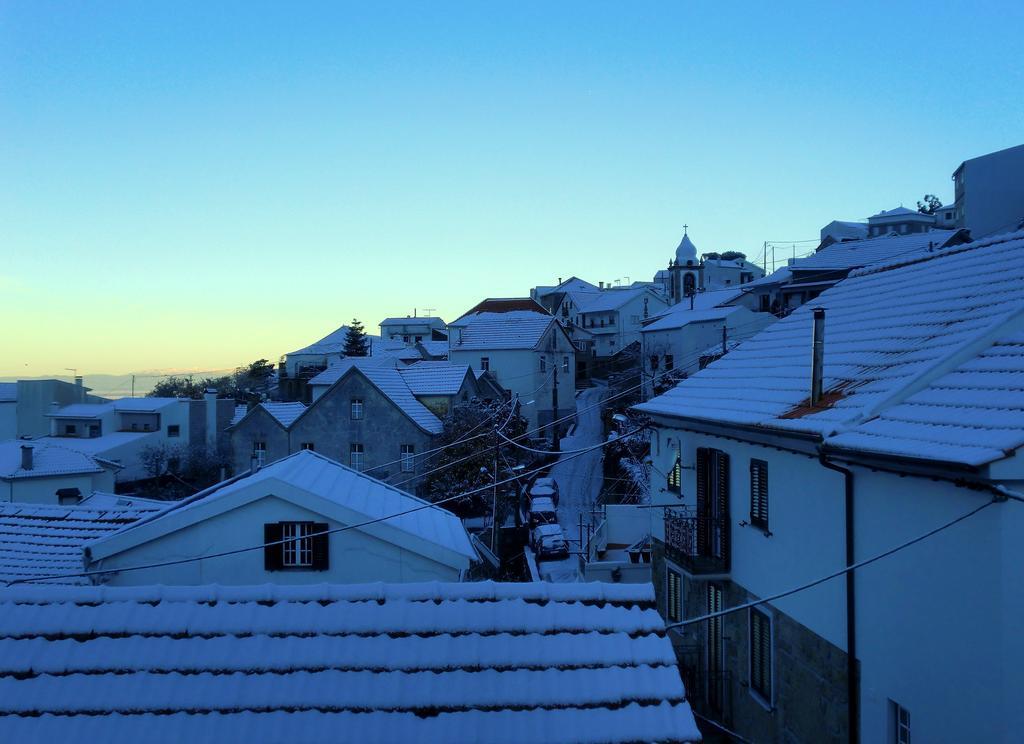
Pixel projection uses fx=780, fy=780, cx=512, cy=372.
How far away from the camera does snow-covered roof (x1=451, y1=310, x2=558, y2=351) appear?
52.1 m

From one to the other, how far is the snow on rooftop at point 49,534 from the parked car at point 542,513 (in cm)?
1717

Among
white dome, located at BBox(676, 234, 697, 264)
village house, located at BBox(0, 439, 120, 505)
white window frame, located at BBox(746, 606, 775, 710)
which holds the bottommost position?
village house, located at BBox(0, 439, 120, 505)

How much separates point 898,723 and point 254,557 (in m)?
10.6

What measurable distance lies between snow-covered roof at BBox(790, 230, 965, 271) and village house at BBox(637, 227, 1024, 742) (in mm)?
25722

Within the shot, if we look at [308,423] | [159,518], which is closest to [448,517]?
[159,518]

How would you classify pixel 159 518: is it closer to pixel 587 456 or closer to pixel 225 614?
pixel 225 614

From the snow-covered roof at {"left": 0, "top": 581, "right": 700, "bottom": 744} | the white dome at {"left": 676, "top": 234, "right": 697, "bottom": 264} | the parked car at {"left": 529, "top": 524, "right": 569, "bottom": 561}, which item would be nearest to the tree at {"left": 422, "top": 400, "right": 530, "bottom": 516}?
the parked car at {"left": 529, "top": 524, "right": 569, "bottom": 561}

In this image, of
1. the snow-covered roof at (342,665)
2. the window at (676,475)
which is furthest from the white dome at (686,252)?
the snow-covered roof at (342,665)

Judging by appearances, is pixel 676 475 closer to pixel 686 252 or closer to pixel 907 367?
pixel 907 367

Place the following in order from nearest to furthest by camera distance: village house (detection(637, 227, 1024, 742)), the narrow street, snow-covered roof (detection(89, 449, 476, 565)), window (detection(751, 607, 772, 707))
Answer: village house (detection(637, 227, 1024, 742))
window (detection(751, 607, 772, 707))
snow-covered roof (detection(89, 449, 476, 565))
the narrow street

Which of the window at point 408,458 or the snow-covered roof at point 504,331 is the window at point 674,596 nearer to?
the window at point 408,458

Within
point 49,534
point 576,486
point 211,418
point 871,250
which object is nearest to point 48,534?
point 49,534

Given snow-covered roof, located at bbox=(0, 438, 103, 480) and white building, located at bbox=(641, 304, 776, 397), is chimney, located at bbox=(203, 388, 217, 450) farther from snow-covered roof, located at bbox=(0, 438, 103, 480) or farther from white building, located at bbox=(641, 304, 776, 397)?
white building, located at bbox=(641, 304, 776, 397)

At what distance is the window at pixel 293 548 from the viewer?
1409cm
